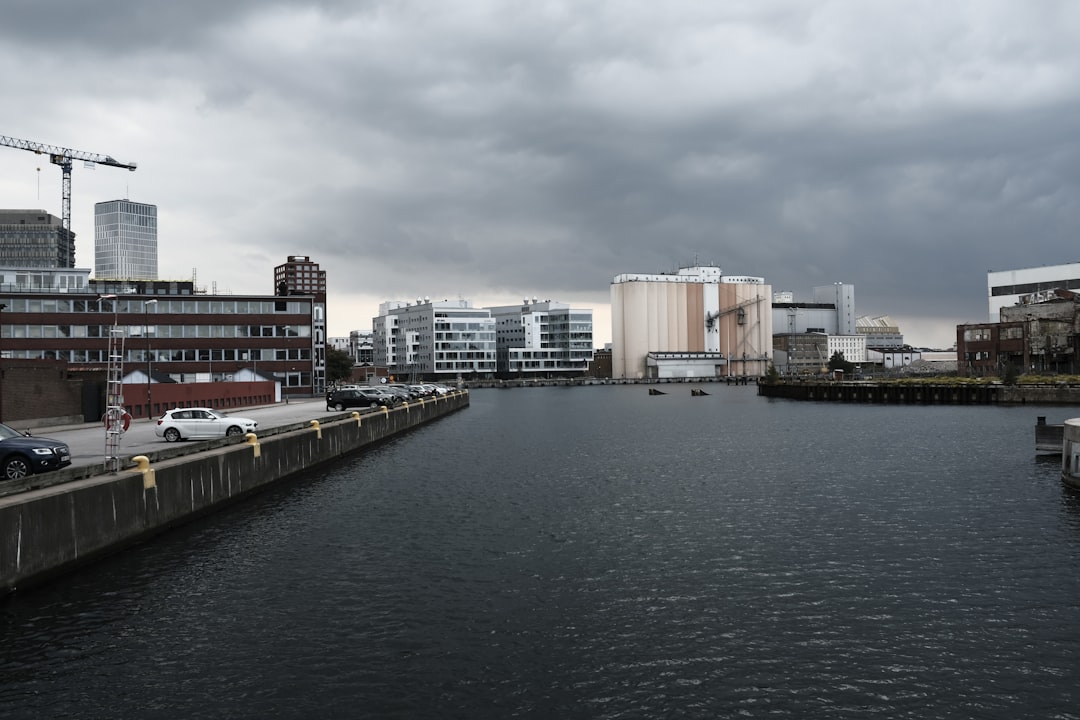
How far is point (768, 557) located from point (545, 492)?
15908mm

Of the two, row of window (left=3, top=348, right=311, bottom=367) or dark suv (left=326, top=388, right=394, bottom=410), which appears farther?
row of window (left=3, top=348, right=311, bottom=367)

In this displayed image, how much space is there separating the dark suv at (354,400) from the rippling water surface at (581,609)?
46769 millimetres

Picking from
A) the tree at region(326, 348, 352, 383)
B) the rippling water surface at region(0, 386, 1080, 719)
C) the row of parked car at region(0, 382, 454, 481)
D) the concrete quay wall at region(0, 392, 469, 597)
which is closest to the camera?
the rippling water surface at region(0, 386, 1080, 719)

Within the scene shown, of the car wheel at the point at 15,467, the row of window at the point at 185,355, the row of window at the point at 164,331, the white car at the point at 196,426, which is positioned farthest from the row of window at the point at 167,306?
the car wheel at the point at 15,467

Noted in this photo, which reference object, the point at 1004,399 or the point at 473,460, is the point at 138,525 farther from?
the point at 1004,399

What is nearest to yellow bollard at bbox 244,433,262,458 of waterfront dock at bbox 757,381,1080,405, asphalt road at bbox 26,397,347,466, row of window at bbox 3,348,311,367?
asphalt road at bbox 26,397,347,466

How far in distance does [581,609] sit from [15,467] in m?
20.6

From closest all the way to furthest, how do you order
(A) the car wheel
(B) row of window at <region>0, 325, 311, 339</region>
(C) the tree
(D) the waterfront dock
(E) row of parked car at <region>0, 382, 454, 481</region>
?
(A) the car wheel, (E) row of parked car at <region>0, 382, 454, 481</region>, (B) row of window at <region>0, 325, 311, 339</region>, (D) the waterfront dock, (C) the tree

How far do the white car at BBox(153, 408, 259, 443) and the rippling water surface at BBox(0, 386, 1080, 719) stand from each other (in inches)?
441

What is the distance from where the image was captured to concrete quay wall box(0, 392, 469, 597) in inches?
843

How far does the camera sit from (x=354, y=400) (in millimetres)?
88125

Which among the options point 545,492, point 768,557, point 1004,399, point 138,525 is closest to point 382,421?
point 545,492

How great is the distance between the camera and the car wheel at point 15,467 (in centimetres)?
2848

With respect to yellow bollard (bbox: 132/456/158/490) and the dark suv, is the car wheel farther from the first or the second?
the dark suv
